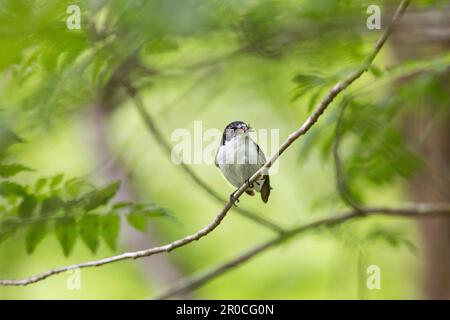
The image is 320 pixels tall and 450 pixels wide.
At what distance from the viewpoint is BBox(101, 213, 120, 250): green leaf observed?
3176 mm

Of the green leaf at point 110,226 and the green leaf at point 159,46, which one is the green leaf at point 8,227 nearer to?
the green leaf at point 110,226

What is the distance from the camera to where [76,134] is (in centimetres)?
788

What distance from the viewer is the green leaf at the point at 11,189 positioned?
305 cm

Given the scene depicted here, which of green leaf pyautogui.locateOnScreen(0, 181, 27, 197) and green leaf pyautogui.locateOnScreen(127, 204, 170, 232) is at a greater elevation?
green leaf pyautogui.locateOnScreen(0, 181, 27, 197)

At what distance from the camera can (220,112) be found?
7.33 metres

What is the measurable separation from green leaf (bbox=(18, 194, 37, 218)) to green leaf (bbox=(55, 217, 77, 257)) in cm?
13

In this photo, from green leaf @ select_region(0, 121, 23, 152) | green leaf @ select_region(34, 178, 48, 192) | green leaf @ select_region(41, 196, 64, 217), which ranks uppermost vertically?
green leaf @ select_region(0, 121, 23, 152)

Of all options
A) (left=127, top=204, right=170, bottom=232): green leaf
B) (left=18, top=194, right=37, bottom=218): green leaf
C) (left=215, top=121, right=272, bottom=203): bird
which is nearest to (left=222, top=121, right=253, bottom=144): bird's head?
(left=215, top=121, right=272, bottom=203): bird

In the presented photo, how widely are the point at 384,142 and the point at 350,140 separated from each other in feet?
5.78

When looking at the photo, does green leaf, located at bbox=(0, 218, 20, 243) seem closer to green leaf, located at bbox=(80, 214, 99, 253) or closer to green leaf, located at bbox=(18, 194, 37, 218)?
green leaf, located at bbox=(18, 194, 37, 218)

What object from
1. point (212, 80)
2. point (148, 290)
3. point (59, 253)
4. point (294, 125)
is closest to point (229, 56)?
point (212, 80)

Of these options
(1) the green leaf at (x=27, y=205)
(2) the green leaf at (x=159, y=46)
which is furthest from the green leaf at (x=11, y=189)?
(2) the green leaf at (x=159, y=46)
